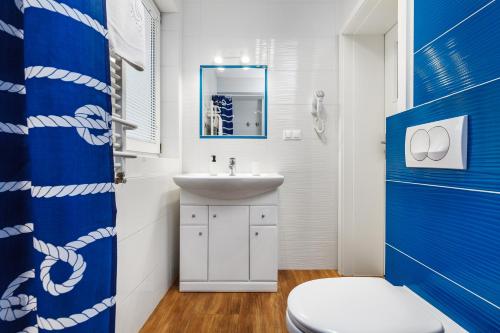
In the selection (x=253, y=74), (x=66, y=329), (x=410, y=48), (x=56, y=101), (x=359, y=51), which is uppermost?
(x=359, y=51)

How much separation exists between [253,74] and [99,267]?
2.02m

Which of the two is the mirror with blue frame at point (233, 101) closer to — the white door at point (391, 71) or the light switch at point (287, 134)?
the light switch at point (287, 134)

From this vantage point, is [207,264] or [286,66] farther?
[286,66]

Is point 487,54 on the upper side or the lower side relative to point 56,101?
upper

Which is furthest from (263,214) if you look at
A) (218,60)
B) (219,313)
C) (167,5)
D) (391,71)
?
(167,5)

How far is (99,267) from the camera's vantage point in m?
0.59

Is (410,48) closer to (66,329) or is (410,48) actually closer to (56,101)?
(56,101)

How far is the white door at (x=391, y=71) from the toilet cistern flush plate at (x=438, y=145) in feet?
4.13

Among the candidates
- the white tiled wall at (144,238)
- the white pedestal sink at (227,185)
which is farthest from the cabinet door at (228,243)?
the white tiled wall at (144,238)

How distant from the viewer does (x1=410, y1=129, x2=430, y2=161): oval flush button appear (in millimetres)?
877

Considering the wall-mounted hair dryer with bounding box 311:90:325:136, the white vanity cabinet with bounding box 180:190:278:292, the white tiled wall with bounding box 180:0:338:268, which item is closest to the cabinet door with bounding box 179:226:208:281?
the white vanity cabinet with bounding box 180:190:278:292

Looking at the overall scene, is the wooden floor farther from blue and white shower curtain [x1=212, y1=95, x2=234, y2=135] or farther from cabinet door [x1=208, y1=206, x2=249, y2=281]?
blue and white shower curtain [x1=212, y1=95, x2=234, y2=135]

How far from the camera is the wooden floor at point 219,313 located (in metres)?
1.51

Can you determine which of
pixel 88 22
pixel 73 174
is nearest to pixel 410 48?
pixel 88 22
